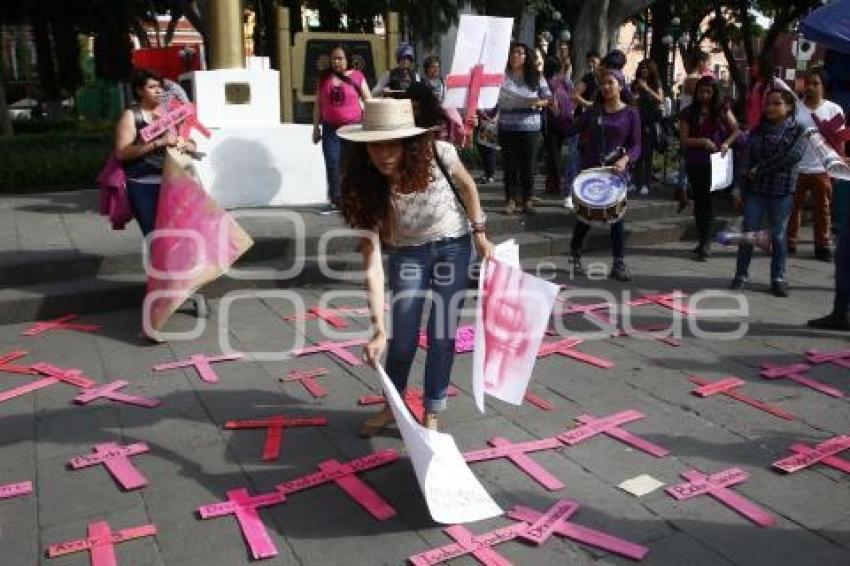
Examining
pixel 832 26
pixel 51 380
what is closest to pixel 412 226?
pixel 51 380

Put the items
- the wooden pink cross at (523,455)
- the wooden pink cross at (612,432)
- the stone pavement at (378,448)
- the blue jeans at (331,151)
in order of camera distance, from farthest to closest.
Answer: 1. the blue jeans at (331,151)
2. the wooden pink cross at (612,432)
3. the wooden pink cross at (523,455)
4. the stone pavement at (378,448)

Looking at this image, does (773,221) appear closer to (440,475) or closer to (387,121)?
(387,121)

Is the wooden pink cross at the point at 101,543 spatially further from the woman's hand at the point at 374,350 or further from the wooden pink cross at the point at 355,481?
the woman's hand at the point at 374,350

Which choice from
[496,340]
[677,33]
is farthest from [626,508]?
[677,33]

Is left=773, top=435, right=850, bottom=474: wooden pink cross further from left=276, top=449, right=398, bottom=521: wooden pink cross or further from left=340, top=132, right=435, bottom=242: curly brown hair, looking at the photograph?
left=340, top=132, right=435, bottom=242: curly brown hair

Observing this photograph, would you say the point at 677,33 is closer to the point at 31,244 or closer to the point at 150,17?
the point at 150,17

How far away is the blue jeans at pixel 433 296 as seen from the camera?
369 centimetres

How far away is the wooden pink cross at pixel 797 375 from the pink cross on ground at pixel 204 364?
10.6 ft

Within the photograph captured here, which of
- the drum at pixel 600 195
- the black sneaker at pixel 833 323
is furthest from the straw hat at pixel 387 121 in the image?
the black sneaker at pixel 833 323

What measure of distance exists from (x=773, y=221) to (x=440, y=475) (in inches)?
175

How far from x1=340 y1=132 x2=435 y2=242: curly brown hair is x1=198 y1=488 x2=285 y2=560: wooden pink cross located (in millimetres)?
1237

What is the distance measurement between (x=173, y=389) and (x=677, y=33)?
94.1 ft

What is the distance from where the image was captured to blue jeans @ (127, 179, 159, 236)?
569cm

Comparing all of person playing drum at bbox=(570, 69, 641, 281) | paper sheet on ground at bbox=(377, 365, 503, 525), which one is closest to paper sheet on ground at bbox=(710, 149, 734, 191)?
person playing drum at bbox=(570, 69, 641, 281)
